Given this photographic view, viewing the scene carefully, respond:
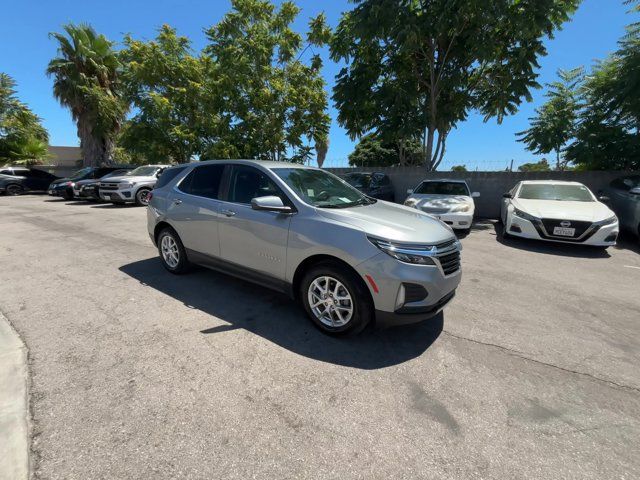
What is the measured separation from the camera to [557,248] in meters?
7.00

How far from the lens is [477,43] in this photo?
389 inches

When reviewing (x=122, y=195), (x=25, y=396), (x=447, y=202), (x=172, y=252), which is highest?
(x=447, y=202)

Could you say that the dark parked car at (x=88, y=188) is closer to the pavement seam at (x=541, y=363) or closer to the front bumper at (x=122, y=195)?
the front bumper at (x=122, y=195)

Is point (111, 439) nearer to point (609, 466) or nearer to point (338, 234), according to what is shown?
point (338, 234)

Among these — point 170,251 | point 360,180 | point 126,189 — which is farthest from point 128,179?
point 170,251

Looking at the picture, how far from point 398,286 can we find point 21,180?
81.3 ft

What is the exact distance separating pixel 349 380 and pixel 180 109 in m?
17.5

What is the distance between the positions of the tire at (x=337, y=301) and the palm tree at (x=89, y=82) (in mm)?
22277

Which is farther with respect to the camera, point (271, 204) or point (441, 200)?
point (441, 200)

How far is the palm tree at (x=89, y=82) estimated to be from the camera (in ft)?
65.3

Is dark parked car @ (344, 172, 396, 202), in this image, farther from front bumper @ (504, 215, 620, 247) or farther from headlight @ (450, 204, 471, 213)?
front bumper @ (504, 215, 620, 247)

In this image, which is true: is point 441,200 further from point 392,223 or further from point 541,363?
point 541,363

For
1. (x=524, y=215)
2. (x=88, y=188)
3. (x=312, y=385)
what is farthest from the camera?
(x=88, y=188)

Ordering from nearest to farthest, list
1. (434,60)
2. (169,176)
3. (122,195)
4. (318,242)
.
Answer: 1. (318,242)
2. (169,176)
3. (434,60)
4. (122,195)
